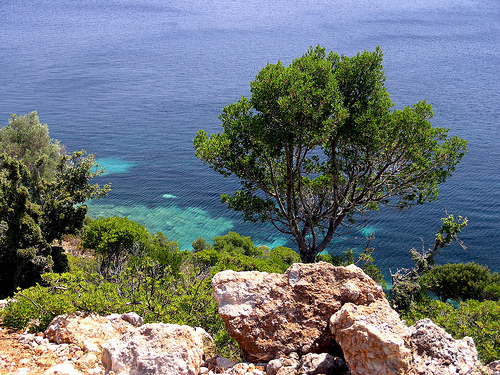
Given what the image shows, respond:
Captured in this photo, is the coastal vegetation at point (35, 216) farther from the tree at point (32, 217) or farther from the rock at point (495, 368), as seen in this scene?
the rock at point (495, 368)

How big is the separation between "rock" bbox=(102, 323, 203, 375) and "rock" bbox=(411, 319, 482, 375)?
12.1 feet

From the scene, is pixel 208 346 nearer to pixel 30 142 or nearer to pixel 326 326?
pixel 326 326

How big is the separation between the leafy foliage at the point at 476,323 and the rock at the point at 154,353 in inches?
278

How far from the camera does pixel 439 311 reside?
14.1 m

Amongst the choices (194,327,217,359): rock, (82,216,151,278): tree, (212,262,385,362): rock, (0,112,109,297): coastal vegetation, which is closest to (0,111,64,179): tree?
(0,112,109,297): coastal vegetation

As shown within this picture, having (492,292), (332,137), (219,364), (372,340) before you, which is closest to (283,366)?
(219,364)

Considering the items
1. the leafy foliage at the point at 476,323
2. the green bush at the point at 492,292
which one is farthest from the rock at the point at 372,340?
the green bush at the point at 492,292

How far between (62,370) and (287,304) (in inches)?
167

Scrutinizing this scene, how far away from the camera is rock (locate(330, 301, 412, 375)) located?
6.14m

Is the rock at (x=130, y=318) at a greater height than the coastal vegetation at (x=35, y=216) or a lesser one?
greater

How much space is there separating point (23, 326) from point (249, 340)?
538cm

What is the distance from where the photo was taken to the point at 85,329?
8539mm

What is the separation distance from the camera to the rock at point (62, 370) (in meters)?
6.51

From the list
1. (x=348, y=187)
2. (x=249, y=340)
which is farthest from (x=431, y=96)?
(x=249, y=340)
